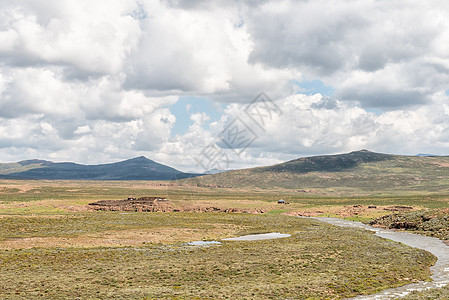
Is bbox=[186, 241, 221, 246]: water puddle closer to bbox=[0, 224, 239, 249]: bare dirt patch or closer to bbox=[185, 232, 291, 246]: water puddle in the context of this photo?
bbox=[185, 232, 291, 246]: water puddle

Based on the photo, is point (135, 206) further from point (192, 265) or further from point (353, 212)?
point (192, 265)

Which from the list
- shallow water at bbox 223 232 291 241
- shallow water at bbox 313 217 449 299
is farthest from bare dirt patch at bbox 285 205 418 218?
shallow water at bbox 223 232 291 241

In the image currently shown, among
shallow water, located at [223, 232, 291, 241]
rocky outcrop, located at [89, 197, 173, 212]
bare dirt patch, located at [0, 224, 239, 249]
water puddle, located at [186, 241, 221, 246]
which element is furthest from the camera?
rocky outcrop, located at [89, 197, 173, 212]

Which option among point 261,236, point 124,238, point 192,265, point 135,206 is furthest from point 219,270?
point 135,206

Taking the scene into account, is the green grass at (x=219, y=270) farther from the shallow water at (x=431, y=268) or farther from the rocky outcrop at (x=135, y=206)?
the rocky outcrop at (x=135, y=206)

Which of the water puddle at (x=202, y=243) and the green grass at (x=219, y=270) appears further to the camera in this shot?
the water puddle at (x=202, y=243)

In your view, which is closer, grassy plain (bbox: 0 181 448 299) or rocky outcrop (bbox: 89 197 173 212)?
grassy plain (bbox: 0 181 448 299)

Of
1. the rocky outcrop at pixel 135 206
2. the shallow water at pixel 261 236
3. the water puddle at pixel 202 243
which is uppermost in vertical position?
the rocky outcrop at pixel 135 206

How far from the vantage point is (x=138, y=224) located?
78.2 metres

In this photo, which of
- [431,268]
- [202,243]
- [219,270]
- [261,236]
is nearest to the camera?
[219,270]

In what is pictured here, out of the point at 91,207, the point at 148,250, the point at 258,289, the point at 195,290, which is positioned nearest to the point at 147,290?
the point at 195,290

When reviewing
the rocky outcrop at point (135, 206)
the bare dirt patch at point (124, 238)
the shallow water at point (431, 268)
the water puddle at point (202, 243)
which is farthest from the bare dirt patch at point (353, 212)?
the water puddle at point (202, 243)

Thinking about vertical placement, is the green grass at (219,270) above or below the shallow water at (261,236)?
above

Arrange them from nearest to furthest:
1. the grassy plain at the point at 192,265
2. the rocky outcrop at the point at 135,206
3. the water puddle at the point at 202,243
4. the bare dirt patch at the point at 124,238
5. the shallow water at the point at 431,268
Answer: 1. the shallow water at the point at 431,268
2. the grassy plain at the point at 192,265
3. the bare dirt patch at the point at 124,238
4. the water puddle at the point at 202,243
5. the rocky outcrop at the point at 135,206
